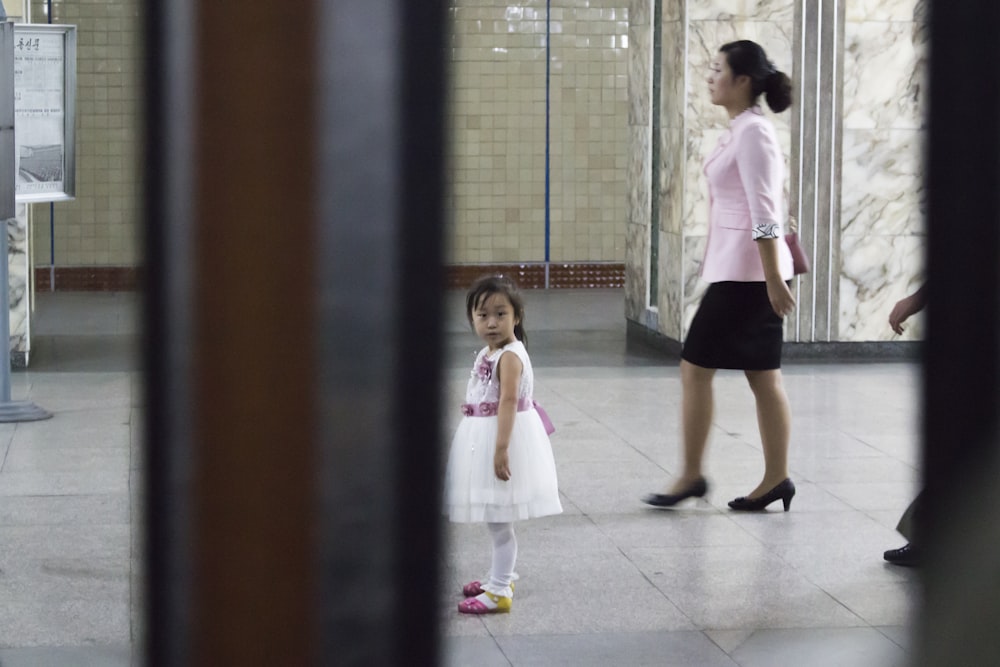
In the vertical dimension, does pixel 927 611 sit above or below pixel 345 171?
below

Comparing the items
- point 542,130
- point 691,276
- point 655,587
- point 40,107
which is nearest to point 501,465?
point 655,587

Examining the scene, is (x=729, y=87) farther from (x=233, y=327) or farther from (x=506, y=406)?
(x=233, y=327)

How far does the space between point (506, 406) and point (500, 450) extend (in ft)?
0.40

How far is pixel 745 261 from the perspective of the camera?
4.79 m

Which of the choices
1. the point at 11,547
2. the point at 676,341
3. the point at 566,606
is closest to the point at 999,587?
the point at 566,606

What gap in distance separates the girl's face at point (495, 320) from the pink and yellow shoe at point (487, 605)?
26.3 inches

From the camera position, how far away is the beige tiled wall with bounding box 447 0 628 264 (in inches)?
555

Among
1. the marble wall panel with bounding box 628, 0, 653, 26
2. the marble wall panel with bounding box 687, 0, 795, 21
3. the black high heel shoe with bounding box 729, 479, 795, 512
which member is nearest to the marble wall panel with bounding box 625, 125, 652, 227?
the marble wall panel with bounding box 628, 0, 653, 26

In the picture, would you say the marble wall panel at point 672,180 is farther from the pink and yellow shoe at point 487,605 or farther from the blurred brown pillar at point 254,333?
the blurred brown pillar at point 254,333

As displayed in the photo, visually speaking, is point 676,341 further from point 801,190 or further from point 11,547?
point 11,547

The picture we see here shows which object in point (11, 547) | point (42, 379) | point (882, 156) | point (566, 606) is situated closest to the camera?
point (566, 606)

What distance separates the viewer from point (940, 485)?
0.42 meters

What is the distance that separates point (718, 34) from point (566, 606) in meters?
5.37

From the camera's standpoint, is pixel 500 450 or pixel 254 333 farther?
pixel 500 450
